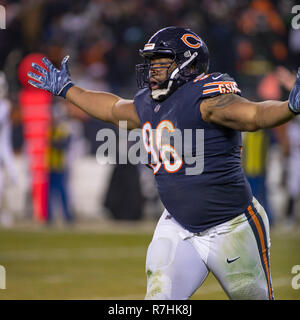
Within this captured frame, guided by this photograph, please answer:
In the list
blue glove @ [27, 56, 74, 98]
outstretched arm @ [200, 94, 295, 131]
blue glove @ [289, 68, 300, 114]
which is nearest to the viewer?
blue glove @ [289, 68, 300, 114]

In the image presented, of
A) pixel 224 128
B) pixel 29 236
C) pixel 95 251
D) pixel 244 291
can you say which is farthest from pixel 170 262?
pixel 29 236

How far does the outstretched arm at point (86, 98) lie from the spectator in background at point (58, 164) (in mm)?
5947

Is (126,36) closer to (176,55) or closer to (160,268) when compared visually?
(176,55)

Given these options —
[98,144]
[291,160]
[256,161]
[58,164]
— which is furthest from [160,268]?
[98,144]

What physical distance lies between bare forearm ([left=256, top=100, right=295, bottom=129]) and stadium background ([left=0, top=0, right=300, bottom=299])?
2.53 metres

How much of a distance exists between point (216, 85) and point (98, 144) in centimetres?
815

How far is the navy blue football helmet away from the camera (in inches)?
136

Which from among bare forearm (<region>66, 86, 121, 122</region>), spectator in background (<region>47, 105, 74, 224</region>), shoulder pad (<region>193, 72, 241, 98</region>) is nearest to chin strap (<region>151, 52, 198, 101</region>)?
shoulder pad (<region>193, 72, 241, 98</region>)

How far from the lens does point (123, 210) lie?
10227 millimetres

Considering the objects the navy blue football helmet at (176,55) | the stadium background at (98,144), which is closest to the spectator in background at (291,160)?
the stadium background at (98,144)

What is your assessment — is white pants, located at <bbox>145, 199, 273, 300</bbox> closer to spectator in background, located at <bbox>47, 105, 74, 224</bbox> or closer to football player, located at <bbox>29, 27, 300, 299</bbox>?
football player, located at <bbox>29, 27, 300, 299</bbox>

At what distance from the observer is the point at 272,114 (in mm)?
3023

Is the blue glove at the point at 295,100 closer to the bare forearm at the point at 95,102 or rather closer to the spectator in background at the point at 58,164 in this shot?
the bare forearm at the point at 95,102

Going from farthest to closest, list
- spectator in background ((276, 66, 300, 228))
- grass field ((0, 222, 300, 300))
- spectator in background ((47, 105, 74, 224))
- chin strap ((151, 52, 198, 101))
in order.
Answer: spectator in background ((47, 105, 74, 224)) < spectator in background ((276, 66, 300, 228)) < grass field ((0, 222, 300, 300)) < chin strap ((151, 52, 198, 101))
